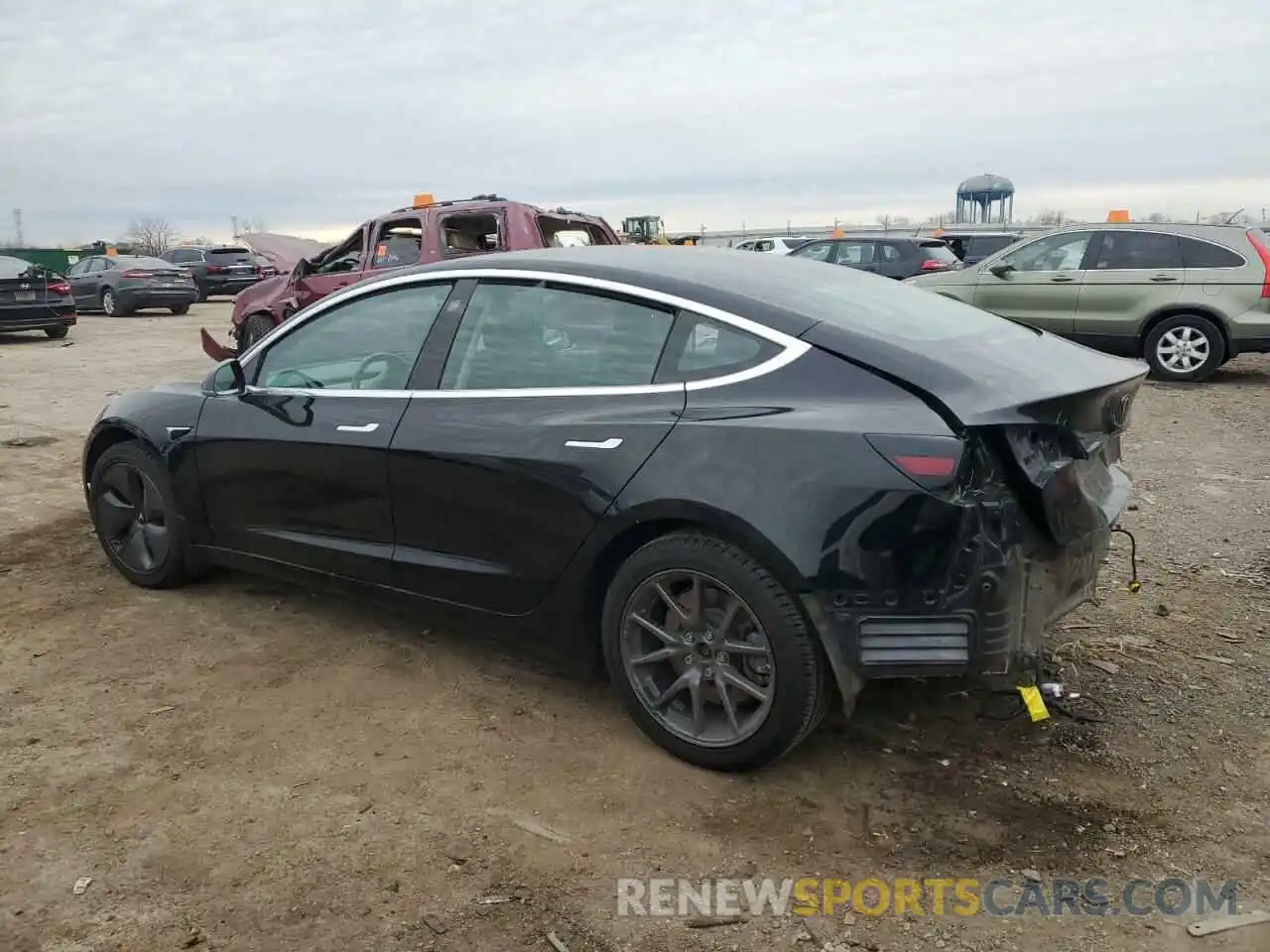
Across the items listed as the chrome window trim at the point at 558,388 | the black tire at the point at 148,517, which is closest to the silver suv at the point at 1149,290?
the chrome window trim at the point at 558,388

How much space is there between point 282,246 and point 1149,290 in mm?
12319

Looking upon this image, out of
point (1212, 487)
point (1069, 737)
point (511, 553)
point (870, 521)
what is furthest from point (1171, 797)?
point (1212, 487)

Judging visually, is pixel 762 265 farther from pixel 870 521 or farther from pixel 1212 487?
pixel 1212 487

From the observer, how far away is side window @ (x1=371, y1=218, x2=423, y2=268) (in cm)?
1059

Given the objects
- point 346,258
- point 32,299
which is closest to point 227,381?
point 346,258

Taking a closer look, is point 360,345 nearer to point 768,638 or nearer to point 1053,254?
point 768,638

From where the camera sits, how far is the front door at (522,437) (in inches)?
126

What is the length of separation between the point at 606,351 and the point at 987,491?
128cm

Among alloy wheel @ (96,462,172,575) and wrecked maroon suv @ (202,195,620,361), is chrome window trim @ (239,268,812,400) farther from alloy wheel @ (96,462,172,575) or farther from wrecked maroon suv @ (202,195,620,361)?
wrecked maroon suv @ (202,195,620,361)

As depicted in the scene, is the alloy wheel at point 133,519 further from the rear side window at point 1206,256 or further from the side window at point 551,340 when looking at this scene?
the rear side window at point 1206,256

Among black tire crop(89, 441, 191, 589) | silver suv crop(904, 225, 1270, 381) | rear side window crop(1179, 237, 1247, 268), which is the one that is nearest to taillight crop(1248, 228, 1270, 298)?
silver suv crop(904, 225, 1270, 381)

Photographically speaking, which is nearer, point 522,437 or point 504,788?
point 504,788

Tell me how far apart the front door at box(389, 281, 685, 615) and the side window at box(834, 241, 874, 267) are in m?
13.5

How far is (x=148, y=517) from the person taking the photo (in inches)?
181
